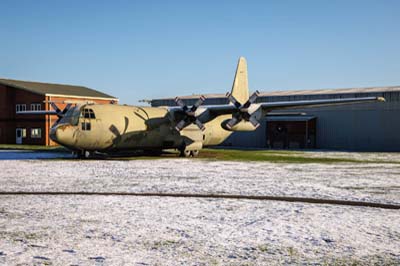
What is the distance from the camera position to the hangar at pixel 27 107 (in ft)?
180

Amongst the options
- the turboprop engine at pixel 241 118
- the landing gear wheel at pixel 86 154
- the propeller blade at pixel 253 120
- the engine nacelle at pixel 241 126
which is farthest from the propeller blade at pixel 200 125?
the landing gear wheel at pixel 86 154

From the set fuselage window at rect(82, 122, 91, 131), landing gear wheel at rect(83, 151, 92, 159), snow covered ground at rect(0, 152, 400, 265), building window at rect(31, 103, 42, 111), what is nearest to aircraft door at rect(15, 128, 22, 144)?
building window at rect(31, 103, 42, 111)

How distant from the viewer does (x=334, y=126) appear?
50.4 m

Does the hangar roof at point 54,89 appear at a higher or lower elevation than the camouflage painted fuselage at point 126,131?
higher

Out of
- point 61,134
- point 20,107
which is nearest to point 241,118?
point 61,134

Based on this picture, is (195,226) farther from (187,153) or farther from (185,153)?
(187,153)

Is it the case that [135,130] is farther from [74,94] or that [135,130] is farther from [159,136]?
[74,94]

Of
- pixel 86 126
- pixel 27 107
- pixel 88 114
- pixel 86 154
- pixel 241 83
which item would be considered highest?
pixel 241 83

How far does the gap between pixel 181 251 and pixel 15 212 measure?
557 cm

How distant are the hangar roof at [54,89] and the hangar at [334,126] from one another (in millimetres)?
18883

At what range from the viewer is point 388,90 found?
166ft

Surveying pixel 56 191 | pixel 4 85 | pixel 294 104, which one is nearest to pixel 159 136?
pixel 294 104

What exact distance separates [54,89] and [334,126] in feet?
117

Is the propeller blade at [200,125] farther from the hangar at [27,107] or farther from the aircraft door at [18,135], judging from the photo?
the aircraft door at [18,135]
